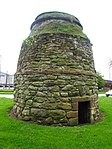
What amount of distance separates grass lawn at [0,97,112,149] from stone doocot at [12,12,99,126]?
61 cm

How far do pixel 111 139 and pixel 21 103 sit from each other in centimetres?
382

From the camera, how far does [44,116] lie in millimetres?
7773

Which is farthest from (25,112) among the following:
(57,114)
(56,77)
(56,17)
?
(56,17)

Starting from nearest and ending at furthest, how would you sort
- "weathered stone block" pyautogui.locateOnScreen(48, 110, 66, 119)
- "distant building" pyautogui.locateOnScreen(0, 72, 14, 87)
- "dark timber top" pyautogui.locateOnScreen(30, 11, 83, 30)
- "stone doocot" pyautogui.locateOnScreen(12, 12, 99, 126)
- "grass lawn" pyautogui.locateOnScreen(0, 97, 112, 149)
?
"grass lawn" pyautogui.locateOnScreen(0, 97, 112, 149), "weathered stone block" pyautogui.locateOnScreen(48, 110, 66, 119), "stone doocot" pyautogui.locateOnScreen(12, 12, 99, 126), "dark timber top" pyautogui.locateOnScreen(30, 11, 83, 30), "distant building" pyautogui.locateOnScreen(0, 72, 14, 87)

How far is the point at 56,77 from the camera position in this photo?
26.3ft

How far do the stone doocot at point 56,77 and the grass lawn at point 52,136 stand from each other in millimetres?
614

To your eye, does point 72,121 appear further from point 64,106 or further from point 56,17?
point 56,17

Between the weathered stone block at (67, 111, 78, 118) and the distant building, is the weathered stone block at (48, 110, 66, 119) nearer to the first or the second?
the weathered stone block at (67, 111, 78, 118)

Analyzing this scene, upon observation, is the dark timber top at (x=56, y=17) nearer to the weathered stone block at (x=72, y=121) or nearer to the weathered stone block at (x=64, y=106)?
the weathered stone block at (x=64, y=106)

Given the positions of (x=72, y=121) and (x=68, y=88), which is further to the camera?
(x=68, y=88)

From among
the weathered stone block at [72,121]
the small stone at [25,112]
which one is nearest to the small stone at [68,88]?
the weathered stone block at [72,121]

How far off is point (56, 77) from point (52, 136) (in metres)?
2.42

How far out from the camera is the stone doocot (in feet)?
25.7

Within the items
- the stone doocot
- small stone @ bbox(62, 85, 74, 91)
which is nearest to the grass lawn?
the stone doocot
